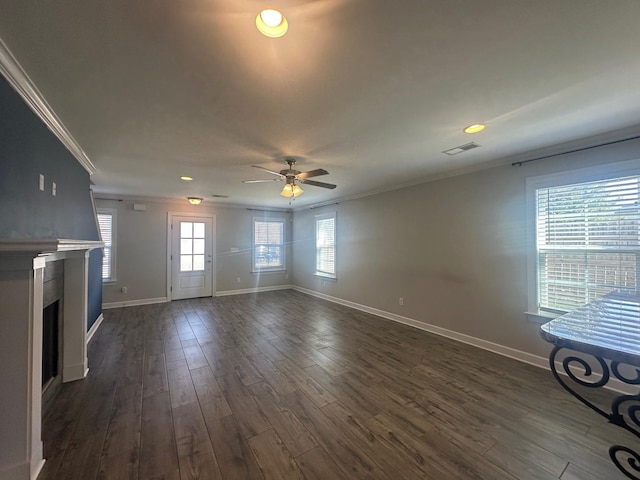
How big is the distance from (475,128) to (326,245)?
428 centimetres

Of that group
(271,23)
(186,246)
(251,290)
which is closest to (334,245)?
(251,290)

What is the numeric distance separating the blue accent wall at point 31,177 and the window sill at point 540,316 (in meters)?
4.64

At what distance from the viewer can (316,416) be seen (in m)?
2.00

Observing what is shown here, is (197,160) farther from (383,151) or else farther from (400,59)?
(400,59)

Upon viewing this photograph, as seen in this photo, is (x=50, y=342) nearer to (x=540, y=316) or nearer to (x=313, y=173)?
(x=313, y=173)

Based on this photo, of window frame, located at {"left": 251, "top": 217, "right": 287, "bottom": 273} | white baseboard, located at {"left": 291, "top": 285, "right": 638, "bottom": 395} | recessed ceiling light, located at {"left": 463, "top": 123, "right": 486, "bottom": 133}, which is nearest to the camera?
recessed ceiling light, located at {"left": 463, "top": 123, "right": 486, "bottom": 133}

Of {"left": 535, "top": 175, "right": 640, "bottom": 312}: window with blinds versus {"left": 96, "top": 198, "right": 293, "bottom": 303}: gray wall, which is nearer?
{"left": 535, "top": 175, "right": 640, "bottom": 312}: window with blinds

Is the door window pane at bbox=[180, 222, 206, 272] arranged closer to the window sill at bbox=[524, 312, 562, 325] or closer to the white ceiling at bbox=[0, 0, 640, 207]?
the white ceiling at bbox=[0, 0, 640, 207]

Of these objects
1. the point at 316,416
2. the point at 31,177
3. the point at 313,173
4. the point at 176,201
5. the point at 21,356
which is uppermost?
the point at 176,201

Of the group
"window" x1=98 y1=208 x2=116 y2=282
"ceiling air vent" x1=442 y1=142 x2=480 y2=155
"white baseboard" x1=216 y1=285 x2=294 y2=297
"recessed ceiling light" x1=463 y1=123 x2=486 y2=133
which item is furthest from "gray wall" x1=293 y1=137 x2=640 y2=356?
"window" x1=98 y1=208 x2=116 y2=282

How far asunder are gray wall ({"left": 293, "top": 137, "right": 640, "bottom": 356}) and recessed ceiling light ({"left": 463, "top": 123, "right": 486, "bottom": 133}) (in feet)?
3.72

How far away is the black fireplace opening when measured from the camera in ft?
7.54

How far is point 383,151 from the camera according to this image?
2863 mm

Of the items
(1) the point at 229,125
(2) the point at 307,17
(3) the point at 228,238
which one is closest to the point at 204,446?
(1) the point at 229,125
